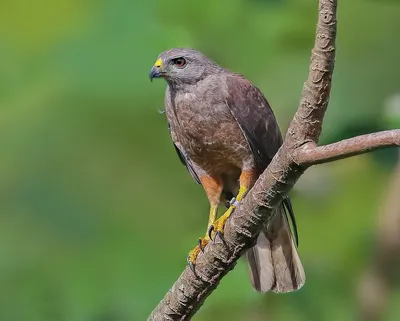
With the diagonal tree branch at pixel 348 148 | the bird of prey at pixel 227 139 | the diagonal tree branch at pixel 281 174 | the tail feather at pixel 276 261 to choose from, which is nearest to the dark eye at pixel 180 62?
the bird of prey at pixel 227 139

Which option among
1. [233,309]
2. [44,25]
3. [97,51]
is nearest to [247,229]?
[233,309]

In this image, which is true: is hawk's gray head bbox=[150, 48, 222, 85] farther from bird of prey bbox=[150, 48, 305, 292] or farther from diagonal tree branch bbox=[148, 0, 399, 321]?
diagonal tree branch bbox=[148, 0, 399, 321]

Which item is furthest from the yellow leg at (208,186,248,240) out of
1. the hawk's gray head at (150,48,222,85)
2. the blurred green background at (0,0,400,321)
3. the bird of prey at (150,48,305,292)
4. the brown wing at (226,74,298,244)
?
the blurred green background at (0,0,400,321)

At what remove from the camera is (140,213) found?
171 inches

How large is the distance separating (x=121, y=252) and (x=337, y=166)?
1093 mm

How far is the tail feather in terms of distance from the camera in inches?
143

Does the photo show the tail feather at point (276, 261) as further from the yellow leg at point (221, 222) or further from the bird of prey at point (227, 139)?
the yellow leg at point (221, 222)

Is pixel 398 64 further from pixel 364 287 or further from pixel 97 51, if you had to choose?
pixel 97 51

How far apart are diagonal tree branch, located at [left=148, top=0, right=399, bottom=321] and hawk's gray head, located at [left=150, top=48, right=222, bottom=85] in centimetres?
93

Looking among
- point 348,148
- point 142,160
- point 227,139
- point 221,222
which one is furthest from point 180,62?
point 348,148

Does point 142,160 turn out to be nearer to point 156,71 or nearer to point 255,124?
point 156,71

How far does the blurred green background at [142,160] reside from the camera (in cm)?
412

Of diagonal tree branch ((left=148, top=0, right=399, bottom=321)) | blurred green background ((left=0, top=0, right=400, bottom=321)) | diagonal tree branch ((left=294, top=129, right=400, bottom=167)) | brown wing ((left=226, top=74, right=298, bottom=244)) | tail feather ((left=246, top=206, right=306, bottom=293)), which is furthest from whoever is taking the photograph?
blurred green background ((left=0, top=0, right=400, bottom=321))

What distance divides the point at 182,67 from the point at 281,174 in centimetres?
119
